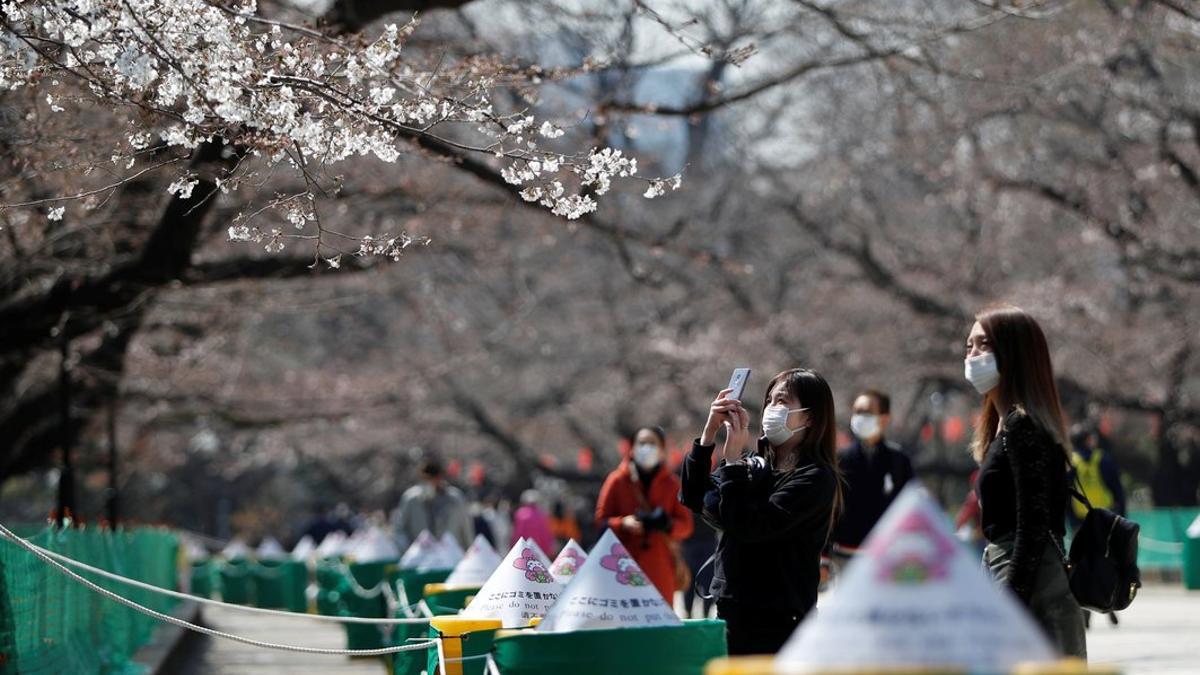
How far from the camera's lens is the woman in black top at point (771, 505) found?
6402mm

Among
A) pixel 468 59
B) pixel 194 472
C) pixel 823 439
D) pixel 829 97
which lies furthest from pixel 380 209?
pixel 194 472

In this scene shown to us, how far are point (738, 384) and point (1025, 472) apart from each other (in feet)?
4.85

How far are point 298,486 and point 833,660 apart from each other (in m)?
68.2

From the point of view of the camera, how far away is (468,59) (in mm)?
11266

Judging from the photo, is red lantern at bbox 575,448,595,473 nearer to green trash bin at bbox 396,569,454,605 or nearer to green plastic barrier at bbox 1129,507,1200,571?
green plastic barrier at bbox 1129,507,1200,571

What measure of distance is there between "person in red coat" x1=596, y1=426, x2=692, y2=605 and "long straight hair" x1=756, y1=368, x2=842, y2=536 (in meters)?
4.55

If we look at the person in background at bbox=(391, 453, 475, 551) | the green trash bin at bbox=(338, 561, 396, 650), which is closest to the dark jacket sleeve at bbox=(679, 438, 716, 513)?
the green trash bin at bbox=(338, 561, 396, 650)

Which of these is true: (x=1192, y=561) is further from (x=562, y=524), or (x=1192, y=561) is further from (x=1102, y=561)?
(x=1102, y=561)

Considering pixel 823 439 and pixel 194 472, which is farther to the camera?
→ pixel 194 472

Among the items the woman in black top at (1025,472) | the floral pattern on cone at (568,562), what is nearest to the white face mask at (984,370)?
the woman in black top at (1025,472)

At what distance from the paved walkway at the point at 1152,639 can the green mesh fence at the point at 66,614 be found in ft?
21.8

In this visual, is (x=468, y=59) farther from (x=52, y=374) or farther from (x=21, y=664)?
(x=52, y=374)

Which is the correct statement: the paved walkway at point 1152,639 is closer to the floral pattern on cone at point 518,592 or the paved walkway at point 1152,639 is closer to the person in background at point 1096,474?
the person in background at point 1096,474

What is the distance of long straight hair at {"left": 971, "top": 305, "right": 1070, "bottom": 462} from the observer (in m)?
6.07
